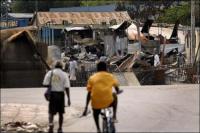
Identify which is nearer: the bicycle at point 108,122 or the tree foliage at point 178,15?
the bicycle at point 108,122

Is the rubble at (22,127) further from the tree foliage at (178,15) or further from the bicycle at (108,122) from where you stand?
the tree foliage at (178,15)

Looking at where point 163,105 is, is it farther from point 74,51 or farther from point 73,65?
point 74,51

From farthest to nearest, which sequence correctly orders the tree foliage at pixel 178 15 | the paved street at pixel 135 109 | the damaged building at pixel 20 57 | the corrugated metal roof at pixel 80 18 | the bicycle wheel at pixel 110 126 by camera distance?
the tree foliage at pixel 178 15, the corrugated metal roof at pixel 80 18, the damaged building at pixel 20 57, the paved street at pixel 135 109, the bicycle wheel at pixel 110 126

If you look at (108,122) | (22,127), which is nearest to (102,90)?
(108,122)

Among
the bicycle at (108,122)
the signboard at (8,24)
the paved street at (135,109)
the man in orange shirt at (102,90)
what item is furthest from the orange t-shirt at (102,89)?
the signboard at (8,24)

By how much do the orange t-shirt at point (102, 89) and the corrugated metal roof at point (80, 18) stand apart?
1591 inches

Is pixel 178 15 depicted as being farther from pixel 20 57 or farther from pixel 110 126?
pixel 110 126

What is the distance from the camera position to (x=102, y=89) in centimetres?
1135

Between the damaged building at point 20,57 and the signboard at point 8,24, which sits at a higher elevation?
the signboard at point 8,24

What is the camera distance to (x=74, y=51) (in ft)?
151

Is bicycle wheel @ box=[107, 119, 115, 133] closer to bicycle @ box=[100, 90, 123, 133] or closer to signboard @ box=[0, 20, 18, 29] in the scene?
bicycle @ box=[100, 90, 123, 133]

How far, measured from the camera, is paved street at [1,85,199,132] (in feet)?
46.4

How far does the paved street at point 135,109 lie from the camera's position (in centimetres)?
1415

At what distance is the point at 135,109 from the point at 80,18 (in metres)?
36.6
